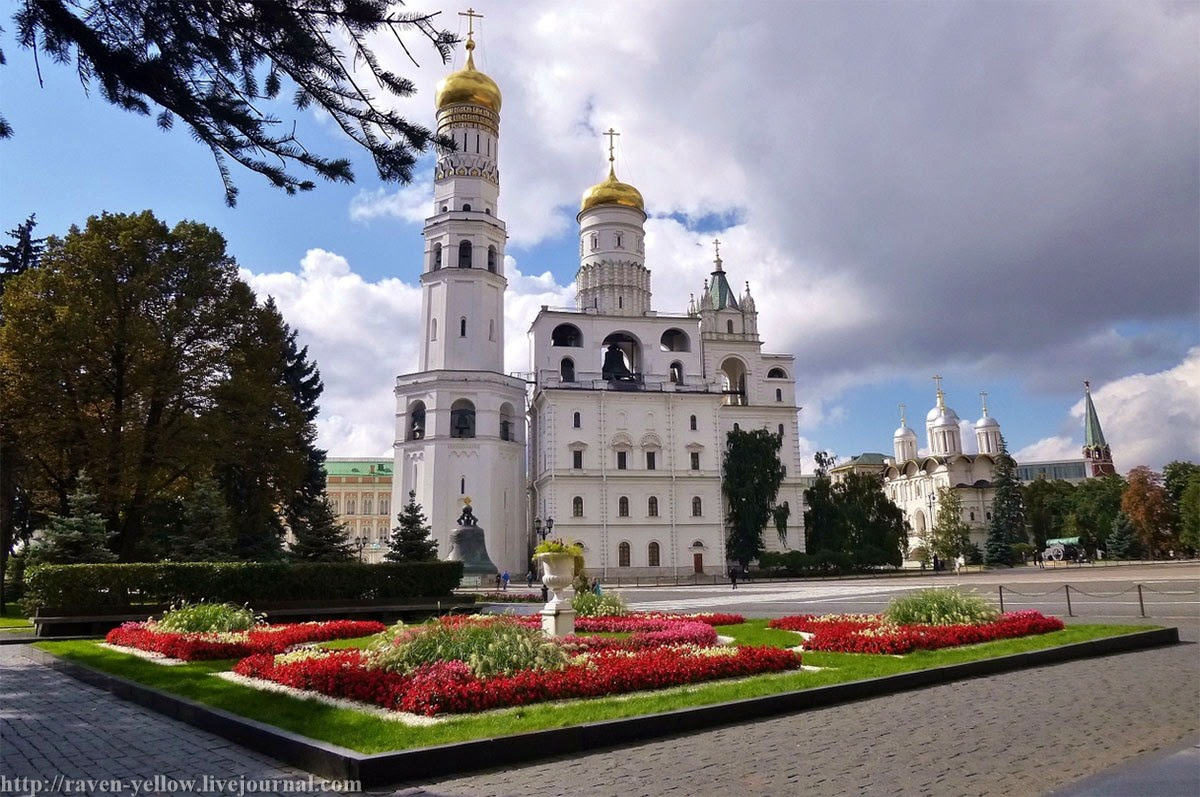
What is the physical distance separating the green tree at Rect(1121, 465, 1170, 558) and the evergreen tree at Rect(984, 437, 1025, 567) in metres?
8.16

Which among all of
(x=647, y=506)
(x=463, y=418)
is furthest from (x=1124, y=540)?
(x=463, y=418)

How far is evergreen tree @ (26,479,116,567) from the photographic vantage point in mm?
20844

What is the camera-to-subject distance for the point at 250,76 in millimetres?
6703

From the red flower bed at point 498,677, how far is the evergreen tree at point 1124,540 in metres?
71.2

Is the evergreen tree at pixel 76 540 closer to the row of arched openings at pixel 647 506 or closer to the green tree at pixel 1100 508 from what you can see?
the row of arched openings at pixel 647 506

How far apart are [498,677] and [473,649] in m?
0.80

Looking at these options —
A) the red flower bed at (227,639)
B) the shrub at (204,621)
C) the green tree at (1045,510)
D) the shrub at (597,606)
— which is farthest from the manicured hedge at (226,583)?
the green tree at (1045,510)

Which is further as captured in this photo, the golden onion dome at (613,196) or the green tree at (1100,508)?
the green tree at (1100,508)

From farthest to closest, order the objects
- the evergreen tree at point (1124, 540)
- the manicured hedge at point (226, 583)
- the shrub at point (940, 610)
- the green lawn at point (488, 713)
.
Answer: the evergreen tree at point (1124, 540)
the manicured hedge at point (226, 583)
the shrub at point (940, 610)
the green lawn at point (488, 713)

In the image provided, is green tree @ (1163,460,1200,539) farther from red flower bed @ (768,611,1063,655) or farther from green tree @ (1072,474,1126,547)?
red flower bed @ (768,611,1063,655)

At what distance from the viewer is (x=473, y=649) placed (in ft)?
31.3

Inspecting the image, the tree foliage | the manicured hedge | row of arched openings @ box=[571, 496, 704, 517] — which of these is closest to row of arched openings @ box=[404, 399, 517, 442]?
row of arched openings @ box=[571, 496, 704, 517]

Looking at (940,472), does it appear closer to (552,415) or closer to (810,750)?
(552,415)

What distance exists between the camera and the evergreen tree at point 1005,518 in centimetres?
6506
